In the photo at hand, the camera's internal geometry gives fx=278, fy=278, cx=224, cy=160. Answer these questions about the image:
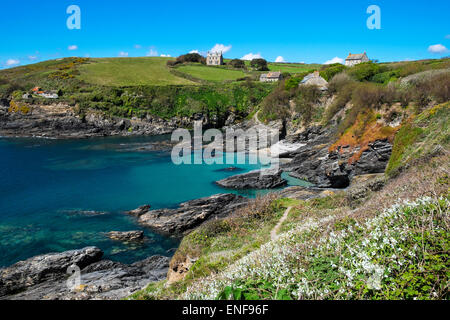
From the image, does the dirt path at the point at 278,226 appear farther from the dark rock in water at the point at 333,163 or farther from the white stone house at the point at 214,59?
the white stone house at the point at 214,59

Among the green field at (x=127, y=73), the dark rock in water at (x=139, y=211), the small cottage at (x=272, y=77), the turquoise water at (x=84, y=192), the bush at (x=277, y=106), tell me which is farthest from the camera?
the small cottage at (x=272, y=77)

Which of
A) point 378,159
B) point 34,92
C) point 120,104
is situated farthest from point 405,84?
point 34,92

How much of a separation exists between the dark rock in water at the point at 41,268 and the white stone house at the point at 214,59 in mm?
117267

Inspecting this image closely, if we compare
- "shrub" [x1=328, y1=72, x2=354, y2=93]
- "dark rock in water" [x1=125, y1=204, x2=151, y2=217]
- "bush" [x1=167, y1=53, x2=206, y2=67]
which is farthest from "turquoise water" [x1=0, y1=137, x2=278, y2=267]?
"bush" [x1=167, y1=53, x2=206, y2=67]

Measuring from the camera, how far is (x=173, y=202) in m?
30.8

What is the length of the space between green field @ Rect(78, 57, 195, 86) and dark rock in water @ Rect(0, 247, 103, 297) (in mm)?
78923

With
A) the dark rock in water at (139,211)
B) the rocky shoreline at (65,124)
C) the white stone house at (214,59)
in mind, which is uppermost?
the white stone house at (214,59)

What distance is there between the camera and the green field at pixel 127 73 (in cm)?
9275

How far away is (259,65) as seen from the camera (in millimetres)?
121688

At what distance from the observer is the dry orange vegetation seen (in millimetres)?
29938

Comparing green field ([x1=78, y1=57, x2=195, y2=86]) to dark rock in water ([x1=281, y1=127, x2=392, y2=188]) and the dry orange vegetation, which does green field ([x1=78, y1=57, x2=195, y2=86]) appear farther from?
the dry orange vegetation

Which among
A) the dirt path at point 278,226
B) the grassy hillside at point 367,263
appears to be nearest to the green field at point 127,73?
the dirt path at point 278,226

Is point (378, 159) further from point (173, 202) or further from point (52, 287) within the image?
point (52, 287)

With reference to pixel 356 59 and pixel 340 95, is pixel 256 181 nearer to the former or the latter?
pixel 340 95
